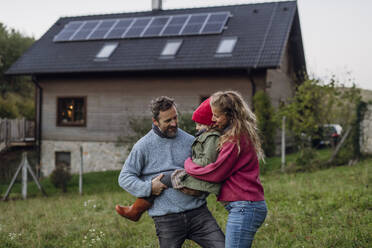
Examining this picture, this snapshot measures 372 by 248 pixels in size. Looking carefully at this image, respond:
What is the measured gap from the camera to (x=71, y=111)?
19.1 m

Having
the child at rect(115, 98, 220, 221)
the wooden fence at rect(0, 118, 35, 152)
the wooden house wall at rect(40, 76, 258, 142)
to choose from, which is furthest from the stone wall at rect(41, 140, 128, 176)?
the child at rect(115, 98, 220, 221)

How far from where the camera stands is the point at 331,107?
42.2ft

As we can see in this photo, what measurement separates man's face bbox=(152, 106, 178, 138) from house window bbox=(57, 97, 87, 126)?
51.5 ft

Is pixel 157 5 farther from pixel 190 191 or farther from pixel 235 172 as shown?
pixel 235 172

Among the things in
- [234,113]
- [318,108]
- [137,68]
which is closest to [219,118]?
[234,113]

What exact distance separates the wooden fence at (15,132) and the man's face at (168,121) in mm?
14769

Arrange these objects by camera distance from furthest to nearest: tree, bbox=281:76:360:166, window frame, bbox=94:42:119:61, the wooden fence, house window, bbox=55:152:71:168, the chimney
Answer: the chimney
house window, bbox=55:152:71:168
window frame, bbox=94:42:119:61
the wooden fence
tree, bbox=281:76:360:166

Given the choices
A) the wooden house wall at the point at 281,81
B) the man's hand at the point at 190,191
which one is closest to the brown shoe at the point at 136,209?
the man's hand at the point at 190,191

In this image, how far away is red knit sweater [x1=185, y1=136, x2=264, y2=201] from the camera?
3021 millimetres

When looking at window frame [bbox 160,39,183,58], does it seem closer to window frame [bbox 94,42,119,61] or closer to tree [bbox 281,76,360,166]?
window frame [bbox 94,42,119,61]

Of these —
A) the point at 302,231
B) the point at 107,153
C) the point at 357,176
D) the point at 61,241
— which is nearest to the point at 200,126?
the point at 302,231

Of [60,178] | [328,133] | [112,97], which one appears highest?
[112,97]

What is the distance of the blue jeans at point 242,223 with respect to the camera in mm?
3037

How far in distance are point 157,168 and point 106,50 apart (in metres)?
15.7
